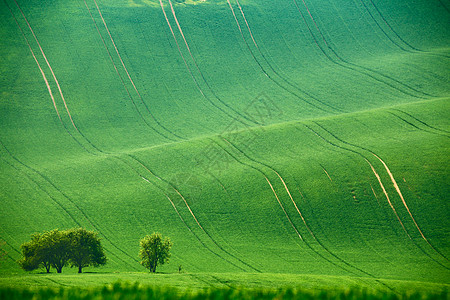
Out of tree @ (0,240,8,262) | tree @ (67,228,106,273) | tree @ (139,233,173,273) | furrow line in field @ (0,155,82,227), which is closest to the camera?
tree @ (67,228,106,273)

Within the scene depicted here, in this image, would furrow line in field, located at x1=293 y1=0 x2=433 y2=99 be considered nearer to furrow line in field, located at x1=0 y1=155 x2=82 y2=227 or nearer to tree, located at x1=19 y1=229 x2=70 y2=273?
furrow line in field, located at x1=0 y1=155 x2=82 y2=227

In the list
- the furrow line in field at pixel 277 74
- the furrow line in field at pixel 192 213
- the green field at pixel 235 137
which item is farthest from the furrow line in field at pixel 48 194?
the furrow line in field at pixel 277 74

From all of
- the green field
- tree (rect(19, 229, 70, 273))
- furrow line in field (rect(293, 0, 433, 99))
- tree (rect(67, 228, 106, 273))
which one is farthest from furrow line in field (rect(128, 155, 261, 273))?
furrow line in field (rect(293, 0, 433, 99))

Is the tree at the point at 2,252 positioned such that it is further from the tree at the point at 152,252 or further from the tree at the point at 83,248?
the tree at the point at 152,252

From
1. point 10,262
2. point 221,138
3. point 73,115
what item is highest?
point 73,115

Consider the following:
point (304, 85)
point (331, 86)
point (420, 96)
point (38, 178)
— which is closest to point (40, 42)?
point (38, 178)

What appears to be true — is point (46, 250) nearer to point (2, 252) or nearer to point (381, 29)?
point (2, 252)

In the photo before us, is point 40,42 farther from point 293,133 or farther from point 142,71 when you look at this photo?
point 293,133
